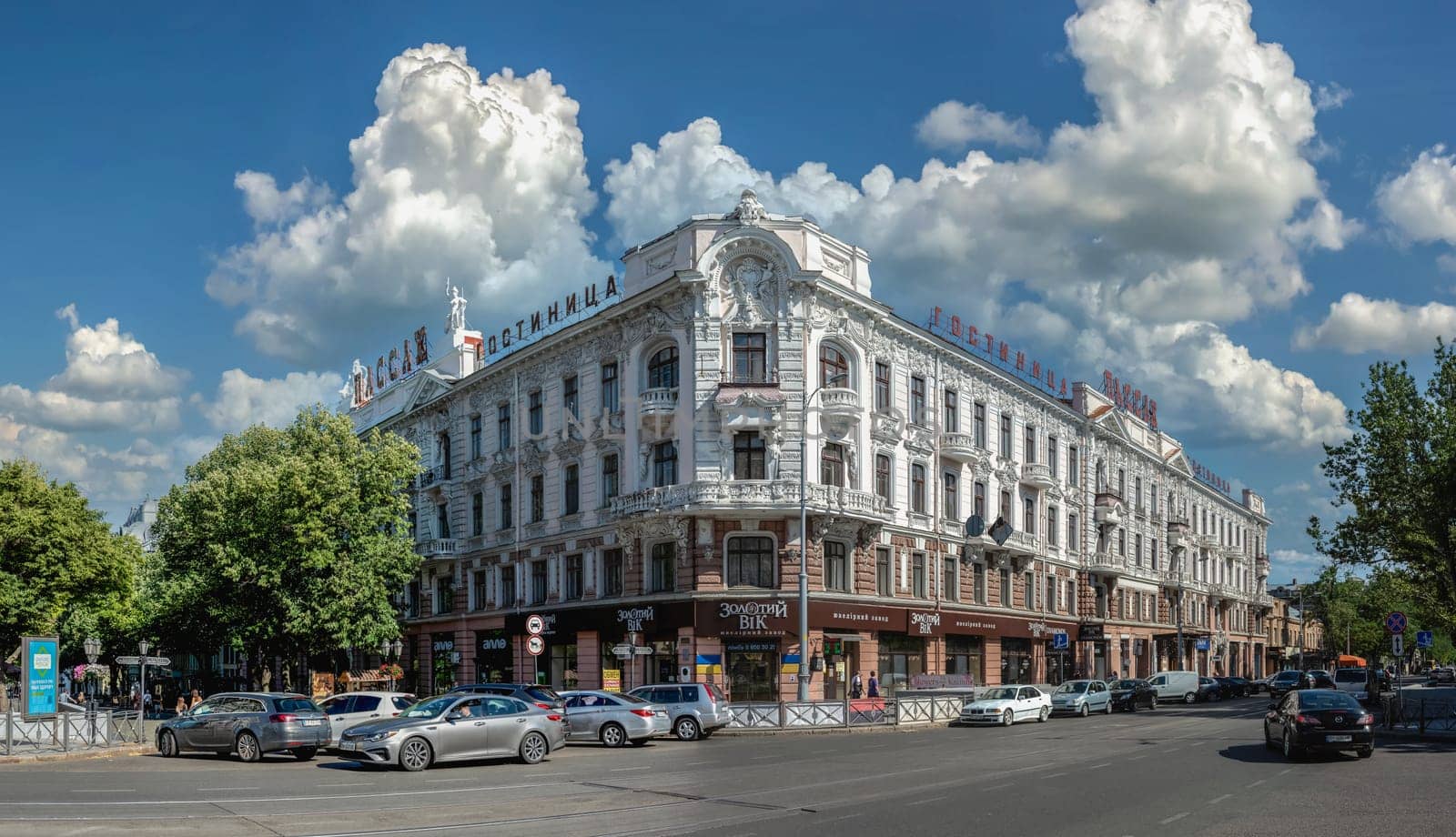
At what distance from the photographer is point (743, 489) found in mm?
43594

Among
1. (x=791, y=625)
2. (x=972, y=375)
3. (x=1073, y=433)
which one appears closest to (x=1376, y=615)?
(x=1073, y=433)

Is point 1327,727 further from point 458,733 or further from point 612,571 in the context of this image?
point 612,571

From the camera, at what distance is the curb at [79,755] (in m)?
29.3

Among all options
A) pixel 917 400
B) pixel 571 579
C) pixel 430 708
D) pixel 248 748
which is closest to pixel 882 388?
pixel 917 400

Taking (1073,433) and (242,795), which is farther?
(1073,433)

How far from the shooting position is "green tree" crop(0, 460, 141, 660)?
1784 inches

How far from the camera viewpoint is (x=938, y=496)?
52219 millimetres

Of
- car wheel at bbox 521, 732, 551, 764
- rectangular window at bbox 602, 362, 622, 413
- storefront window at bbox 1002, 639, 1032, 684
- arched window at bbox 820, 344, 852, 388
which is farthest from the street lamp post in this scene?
storefront window at bbox 1002, 639, 1032, 684

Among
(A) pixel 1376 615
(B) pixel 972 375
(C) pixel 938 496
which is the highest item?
(B) pixel 972 375

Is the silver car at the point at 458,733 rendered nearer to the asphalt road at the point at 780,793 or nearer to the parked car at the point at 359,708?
the asphalt road at the point at 780,793

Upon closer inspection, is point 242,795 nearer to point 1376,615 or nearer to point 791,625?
point 791,625

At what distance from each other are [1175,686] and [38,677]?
163ft

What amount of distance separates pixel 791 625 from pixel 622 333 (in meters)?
13.1

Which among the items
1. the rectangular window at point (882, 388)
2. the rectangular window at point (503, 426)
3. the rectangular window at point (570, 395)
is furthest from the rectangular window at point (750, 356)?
the rectangular window at point (503, 426)
